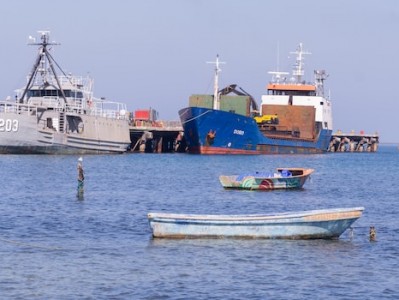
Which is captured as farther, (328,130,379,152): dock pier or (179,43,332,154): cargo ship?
(328,130,379,152): dock pier

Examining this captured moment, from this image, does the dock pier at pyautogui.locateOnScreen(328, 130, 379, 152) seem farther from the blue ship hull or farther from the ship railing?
the ship railing

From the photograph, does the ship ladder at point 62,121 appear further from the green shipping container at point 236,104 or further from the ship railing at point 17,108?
the green shipping container at point 236,104

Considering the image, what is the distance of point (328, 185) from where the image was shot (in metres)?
65.3

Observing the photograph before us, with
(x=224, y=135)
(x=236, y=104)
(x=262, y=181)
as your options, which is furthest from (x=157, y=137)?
(x=262, y=181)

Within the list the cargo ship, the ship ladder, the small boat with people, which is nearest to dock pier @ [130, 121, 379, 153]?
the cargo ship

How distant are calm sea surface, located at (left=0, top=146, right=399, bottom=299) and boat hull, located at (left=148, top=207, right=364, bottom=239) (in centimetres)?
31

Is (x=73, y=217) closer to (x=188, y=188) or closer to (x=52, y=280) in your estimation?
(x=52, y=280)

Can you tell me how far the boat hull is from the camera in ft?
105

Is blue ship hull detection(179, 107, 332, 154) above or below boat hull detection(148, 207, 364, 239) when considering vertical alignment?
above

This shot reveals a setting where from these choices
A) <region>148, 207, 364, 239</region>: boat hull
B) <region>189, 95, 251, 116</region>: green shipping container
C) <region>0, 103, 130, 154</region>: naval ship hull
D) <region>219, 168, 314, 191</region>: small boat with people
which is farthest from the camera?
<region>189, 95, 251, 116</region>: green shipping container

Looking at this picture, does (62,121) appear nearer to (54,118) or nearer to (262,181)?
(54,118)

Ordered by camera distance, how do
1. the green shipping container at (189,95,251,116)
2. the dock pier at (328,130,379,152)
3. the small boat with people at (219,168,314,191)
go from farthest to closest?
the dock pier at (328,130,379,152) < the green shipping container at (189,95,251,116) < the small boat with people at (219,168,314,191)

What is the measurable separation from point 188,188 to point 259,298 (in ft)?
112

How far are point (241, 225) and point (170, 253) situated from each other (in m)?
3.01
